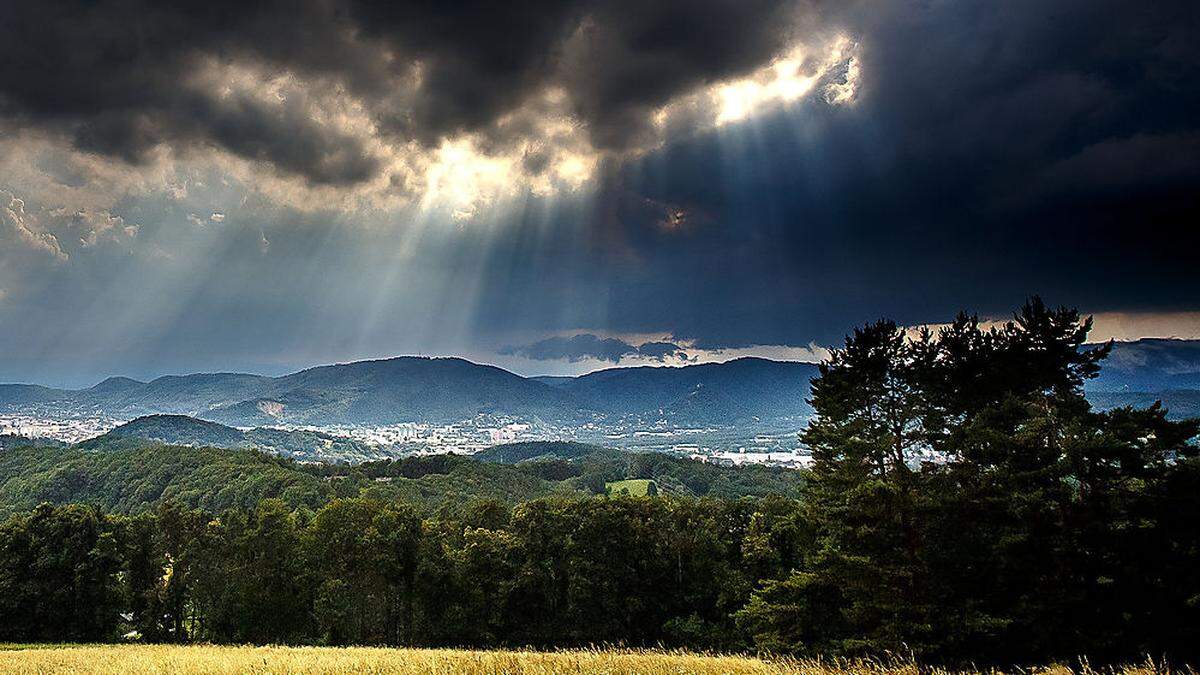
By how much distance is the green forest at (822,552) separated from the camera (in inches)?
764

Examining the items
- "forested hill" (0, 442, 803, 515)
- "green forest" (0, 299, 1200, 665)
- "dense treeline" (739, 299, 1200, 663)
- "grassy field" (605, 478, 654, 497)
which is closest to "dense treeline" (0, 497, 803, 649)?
"green forest" (0, 299, 1200, 665)

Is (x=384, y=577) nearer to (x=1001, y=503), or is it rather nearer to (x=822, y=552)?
(x=822, y=552)

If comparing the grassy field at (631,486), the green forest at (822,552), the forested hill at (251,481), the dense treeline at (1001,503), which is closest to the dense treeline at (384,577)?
the green forest at (822,552)

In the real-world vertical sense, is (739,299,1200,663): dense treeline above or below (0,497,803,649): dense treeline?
above

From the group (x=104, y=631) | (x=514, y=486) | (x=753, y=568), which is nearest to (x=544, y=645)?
(x=753, y=568)

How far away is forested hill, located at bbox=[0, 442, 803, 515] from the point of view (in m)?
121

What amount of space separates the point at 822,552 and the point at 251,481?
427 ft

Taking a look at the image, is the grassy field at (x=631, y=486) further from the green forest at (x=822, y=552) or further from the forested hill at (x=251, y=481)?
the green forest at (x=822, y=552)

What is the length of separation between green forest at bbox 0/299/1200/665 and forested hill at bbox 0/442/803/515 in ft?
209

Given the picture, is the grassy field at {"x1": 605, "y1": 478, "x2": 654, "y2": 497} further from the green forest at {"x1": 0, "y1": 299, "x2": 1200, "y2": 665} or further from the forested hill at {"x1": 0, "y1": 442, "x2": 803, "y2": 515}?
the green forest at {"x1": 0, "y1": 299, "x2": 1200, "y2": 665}

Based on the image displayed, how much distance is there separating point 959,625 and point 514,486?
146 meters

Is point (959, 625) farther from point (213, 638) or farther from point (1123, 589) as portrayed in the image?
point (213, 638)

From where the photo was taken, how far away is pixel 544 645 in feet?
136

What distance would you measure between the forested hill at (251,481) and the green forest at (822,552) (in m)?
63.7
